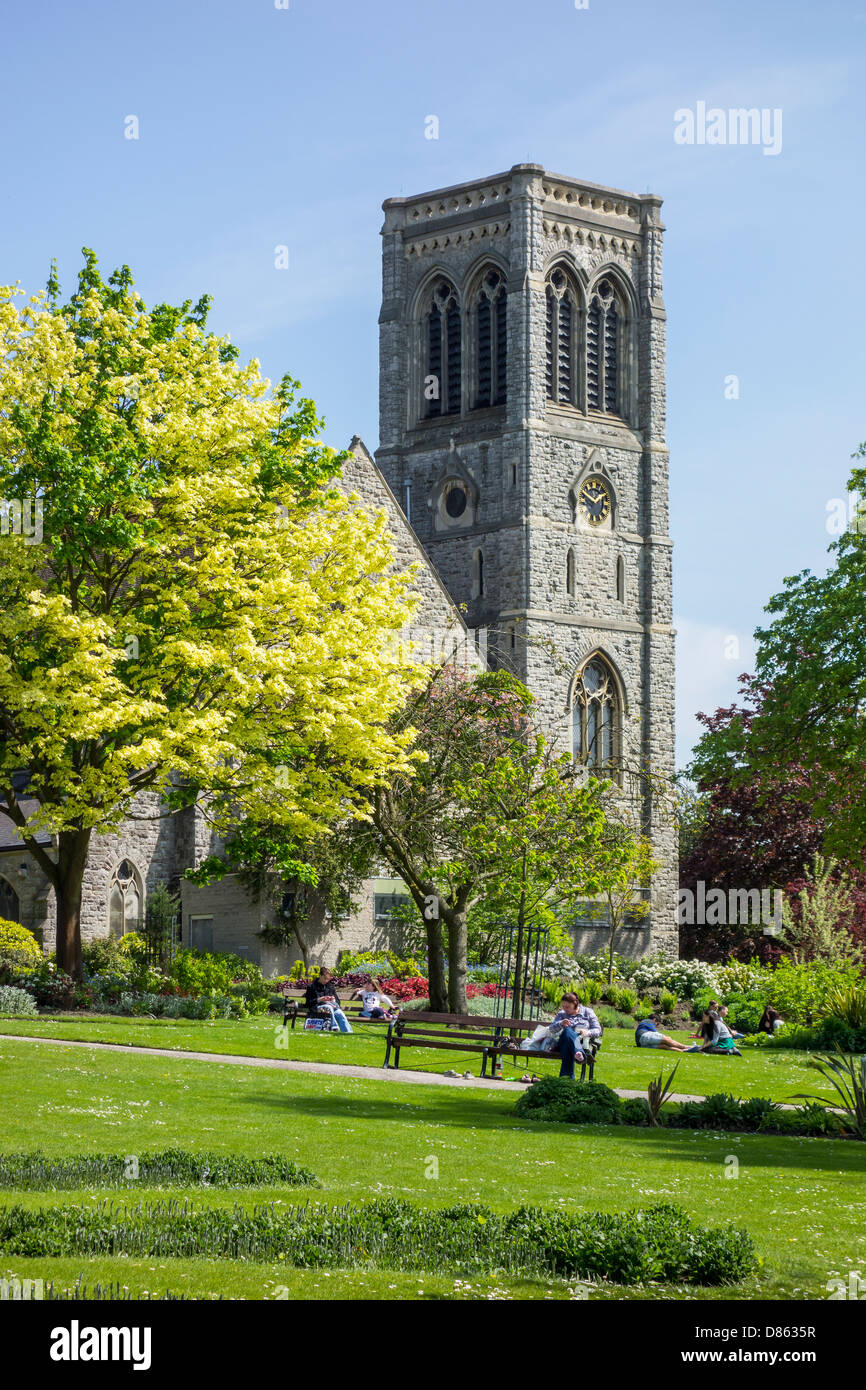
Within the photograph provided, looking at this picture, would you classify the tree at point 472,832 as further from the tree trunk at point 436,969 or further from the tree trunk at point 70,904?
the tree trunk at point 70,904

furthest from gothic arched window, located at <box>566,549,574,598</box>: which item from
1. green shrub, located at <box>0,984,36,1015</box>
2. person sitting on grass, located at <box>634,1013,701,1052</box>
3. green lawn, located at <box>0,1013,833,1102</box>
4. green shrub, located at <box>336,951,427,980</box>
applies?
green shrub, located at <box>0,984,36,1015</box>

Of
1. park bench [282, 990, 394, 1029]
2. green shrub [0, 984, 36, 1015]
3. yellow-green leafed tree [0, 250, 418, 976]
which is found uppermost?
yellow-green leafed tree [0, 250, 418, 976]

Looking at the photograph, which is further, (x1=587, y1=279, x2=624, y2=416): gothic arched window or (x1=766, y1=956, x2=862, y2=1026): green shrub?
(x1=587, y1=279, x2=624, y2=416): gothic arched window

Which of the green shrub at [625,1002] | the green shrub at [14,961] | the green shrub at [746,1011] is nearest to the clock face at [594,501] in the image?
the green shrub at [625,1002]

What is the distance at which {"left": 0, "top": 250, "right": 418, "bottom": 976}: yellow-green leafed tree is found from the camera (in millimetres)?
23906

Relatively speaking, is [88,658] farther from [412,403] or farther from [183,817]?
[412,403]

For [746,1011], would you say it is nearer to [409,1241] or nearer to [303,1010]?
[303,1010]

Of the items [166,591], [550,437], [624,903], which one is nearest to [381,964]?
[624,903]

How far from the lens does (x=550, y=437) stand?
178ft

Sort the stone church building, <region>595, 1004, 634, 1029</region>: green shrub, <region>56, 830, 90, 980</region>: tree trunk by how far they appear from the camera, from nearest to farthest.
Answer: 1. <region>56, 830, 90, 980</region>: tree trunk
2. <region>595, 1004, 634, 1029</region>: green shrub
3. the stone church building

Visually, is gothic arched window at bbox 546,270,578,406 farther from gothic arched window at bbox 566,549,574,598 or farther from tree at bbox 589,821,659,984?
tree at bbox 589,821,659,984

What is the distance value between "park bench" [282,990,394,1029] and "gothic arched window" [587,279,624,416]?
30.1m

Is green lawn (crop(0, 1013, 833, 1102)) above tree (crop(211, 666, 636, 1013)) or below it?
below

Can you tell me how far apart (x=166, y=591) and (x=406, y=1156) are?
14106 mm
